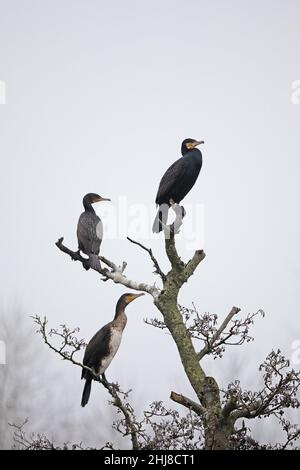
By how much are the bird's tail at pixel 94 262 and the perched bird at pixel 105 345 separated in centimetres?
56

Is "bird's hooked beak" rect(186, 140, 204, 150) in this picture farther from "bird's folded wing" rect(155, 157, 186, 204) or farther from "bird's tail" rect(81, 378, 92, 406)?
"bird's tail" rect(81, 378, 92, 406)

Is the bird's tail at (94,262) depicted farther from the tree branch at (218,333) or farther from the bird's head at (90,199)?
the tree branch at (218,333)

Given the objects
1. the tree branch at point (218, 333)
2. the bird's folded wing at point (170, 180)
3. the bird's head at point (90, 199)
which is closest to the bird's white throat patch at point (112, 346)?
the tree branch at point (218, 333)

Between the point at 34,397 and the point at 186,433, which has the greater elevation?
the point at 34,397

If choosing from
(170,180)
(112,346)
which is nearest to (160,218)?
(170,180)

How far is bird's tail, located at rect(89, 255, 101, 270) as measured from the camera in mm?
7854

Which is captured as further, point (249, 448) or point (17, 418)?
point (17, 418)

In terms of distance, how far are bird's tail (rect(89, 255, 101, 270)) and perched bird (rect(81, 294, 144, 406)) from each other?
0.56 meters

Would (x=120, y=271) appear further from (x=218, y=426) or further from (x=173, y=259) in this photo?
(x=218, y=426)

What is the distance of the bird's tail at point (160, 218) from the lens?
28.0 ft

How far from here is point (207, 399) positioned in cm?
638

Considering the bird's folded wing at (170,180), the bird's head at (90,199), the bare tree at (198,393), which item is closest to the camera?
the bare tree at (198,393)
